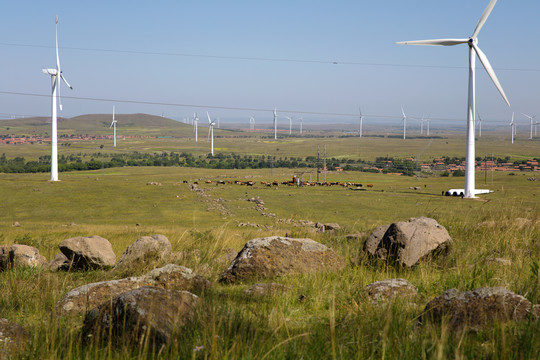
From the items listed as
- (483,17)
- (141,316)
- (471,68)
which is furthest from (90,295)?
(471,68)

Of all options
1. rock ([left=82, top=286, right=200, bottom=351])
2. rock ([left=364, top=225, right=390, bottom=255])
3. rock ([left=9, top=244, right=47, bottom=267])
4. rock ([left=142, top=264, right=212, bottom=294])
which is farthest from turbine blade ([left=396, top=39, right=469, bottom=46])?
rock ([left=82, top=286, right=200, bottom=351])

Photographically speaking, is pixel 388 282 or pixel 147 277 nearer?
pixel 388 282

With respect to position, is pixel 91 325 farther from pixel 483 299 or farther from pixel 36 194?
pixel 36 194

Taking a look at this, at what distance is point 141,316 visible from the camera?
164 inches

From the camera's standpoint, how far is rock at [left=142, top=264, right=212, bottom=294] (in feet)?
21.1

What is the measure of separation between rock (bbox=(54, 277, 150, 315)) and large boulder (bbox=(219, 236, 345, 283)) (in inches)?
67.2

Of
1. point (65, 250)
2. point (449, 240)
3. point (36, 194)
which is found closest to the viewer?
point (449, 240)

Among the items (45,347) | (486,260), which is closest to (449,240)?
(486,260)

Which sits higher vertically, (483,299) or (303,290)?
(483,299)

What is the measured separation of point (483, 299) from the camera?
4.57 m

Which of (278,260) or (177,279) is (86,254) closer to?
(177,279)

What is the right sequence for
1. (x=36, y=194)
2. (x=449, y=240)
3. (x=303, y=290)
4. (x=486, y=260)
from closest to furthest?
(x=303, y=290) → (x=486, y=260) → (x=449, y=240) → (x=36, y=194)

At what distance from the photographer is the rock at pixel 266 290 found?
19.8 ft

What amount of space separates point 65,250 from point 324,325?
23.8ft
